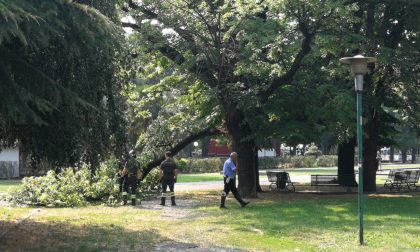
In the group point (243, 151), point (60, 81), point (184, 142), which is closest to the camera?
point (60, 81)

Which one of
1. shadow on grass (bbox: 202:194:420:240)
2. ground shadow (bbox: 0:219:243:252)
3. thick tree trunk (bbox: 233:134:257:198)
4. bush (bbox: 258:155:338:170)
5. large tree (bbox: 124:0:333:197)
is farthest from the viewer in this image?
bush (bbox: 258:155:338:170)

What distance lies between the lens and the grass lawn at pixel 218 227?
1041 cm

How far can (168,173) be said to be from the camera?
18562 millimetres

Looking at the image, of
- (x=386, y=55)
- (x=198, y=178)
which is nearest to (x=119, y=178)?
(x=386, y=55)

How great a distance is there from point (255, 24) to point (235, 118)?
4.44 metres

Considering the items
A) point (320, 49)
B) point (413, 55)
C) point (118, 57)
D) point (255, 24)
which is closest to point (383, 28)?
point (413, 55)

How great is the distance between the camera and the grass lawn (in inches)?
410

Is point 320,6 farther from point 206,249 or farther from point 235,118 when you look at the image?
point 206,249

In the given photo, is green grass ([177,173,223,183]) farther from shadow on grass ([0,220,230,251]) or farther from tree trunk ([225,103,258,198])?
shadow on grass ([0,220,230,251])

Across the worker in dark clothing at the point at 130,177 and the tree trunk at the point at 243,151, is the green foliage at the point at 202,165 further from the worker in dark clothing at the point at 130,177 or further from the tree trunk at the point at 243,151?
the worker in dark clothing at the point at 130,177

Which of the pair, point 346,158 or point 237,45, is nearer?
point 237,45

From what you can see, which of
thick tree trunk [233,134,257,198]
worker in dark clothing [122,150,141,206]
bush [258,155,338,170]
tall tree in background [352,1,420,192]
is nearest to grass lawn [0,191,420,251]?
worker in dark clothing [122,150,141,206]

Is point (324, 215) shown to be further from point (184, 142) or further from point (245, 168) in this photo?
point (184, 142)

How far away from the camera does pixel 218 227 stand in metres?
12.7
